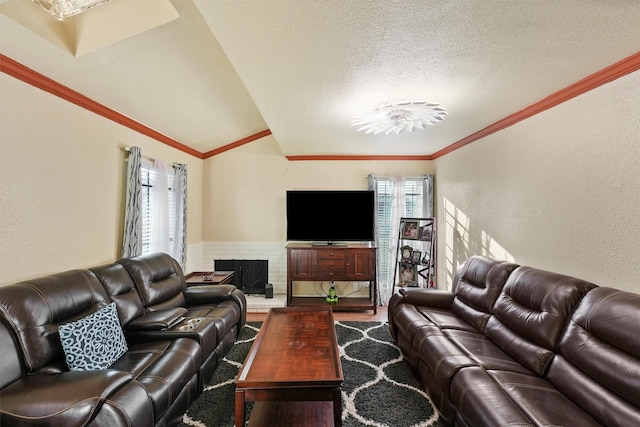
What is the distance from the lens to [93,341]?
1.83 m

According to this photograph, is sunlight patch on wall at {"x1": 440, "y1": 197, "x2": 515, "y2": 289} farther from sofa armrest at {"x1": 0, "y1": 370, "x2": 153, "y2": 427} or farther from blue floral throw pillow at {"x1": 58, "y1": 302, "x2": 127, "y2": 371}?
blue floral throw pillow at {"x1": 58, "y1": 302, "x2": 127, "y2": 371}

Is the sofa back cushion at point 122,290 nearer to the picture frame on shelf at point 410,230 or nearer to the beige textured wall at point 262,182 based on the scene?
the beige textured wall at point 262,182

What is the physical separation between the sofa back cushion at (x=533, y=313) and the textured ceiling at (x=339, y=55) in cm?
152

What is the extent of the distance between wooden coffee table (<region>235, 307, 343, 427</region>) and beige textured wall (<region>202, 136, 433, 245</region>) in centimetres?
262

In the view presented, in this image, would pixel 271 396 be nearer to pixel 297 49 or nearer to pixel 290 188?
pixel 297 49

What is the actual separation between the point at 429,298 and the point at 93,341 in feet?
9.65

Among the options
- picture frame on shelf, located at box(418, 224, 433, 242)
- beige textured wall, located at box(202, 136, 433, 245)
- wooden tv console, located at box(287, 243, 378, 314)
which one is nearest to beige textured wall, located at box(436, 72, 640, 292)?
picture frame on shelf, located at box(418, 224, 433, 242)

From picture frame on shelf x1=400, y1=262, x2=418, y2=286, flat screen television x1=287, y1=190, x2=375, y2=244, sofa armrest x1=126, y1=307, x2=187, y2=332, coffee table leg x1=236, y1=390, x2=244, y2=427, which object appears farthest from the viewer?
flat screen television x1=287, y1=190, x2=375, y2=244

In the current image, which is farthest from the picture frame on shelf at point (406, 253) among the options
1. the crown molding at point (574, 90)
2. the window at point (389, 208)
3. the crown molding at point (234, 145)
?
the crown molding at point (234, 145)

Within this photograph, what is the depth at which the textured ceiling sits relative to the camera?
59.7 inches

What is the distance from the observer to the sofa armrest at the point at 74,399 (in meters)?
1.28

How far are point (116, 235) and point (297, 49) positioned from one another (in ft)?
8.49

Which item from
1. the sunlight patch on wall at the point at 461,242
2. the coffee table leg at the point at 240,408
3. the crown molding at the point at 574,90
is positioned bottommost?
the coffee table leg at the point at 240,408

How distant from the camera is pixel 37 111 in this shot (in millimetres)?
2129
